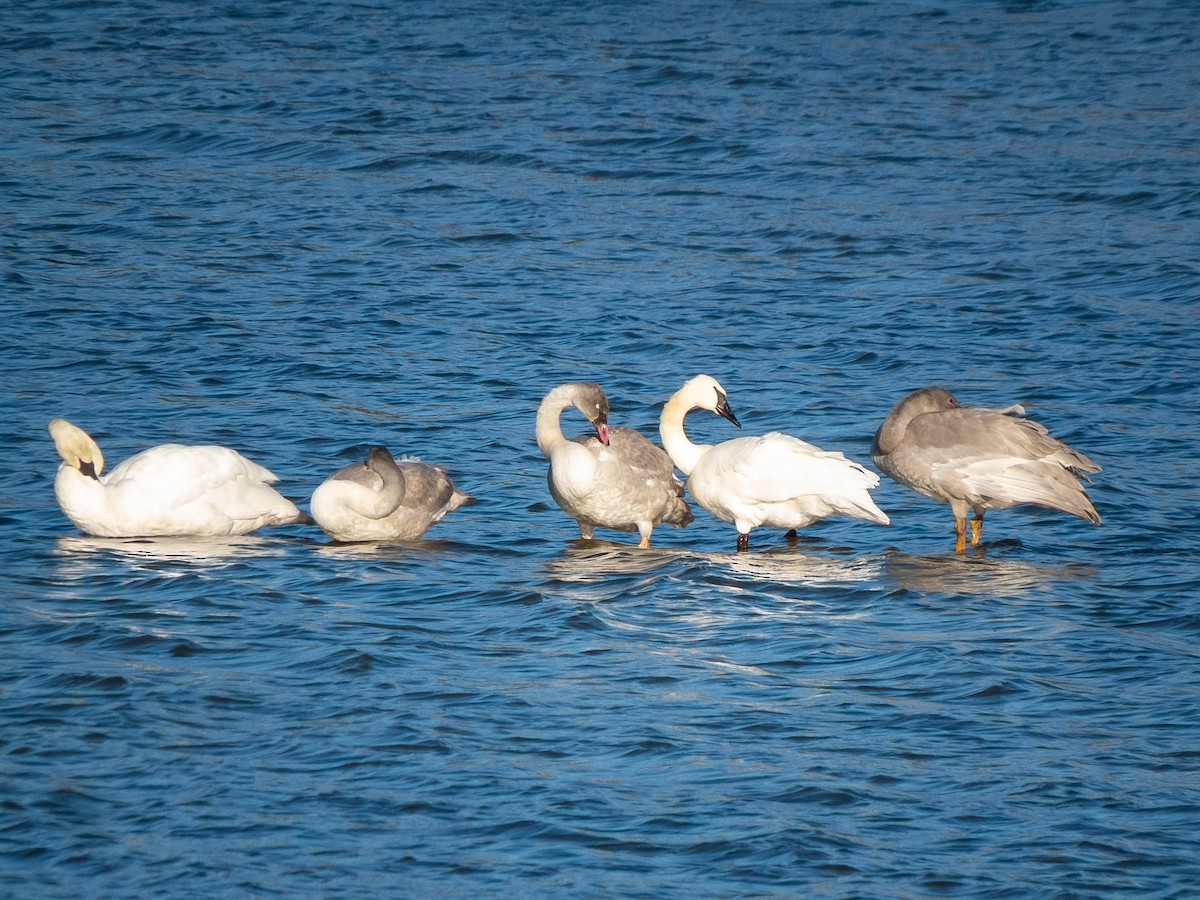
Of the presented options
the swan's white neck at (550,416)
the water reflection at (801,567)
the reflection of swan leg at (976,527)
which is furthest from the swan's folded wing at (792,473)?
the swan's white neck at (550,416)

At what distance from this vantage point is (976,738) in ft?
24.8

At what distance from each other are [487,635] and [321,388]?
5.22 m

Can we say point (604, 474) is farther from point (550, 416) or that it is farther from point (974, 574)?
point (974, 574)

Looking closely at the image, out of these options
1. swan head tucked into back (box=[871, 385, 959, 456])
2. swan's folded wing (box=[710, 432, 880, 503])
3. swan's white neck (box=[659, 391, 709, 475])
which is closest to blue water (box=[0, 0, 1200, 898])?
swan's folded wing (box=[710, 432, 880, 503])

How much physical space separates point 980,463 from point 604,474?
237cm

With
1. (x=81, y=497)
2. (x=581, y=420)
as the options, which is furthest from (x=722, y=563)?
(x=581, y=420)

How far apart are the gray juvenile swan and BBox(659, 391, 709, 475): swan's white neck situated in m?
1.25

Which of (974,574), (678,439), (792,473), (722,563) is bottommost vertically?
(974,574)

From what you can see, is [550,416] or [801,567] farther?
[550,416]

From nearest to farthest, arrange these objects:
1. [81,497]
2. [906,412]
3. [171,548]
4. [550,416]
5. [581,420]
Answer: [81,497]
[171,548]
[550,416]
[906,412]
[581,420]

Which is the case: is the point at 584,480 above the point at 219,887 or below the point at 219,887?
above

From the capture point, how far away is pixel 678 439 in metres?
11.4

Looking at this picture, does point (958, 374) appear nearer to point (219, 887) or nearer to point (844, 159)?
point (844, 159)

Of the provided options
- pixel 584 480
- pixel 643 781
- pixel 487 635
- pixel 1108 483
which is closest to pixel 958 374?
pixel 1108 483
